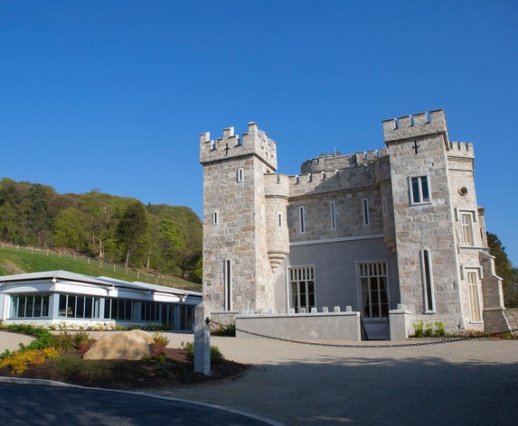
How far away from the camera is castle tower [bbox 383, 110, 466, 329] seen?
62.1 ft

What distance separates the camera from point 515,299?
38.9 m

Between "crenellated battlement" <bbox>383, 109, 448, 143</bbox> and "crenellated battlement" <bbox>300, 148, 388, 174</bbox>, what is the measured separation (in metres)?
4.27

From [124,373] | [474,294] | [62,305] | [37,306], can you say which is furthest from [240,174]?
[124,373]

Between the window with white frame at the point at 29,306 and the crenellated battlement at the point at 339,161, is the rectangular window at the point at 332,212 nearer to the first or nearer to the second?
the crenellated battlement at the point at 339,161

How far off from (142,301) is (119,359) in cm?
1905

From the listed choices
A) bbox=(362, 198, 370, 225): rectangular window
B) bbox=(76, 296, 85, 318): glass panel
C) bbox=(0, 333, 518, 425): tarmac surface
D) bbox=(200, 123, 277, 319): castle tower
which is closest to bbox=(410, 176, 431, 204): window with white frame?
bbox=(362, 198, 370, 225): rectangular window

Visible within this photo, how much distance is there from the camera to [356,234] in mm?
22641

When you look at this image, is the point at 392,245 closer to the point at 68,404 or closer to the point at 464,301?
the point at 464,301

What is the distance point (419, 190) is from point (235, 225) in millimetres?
8267

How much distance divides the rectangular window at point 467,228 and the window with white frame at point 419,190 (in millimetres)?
3678

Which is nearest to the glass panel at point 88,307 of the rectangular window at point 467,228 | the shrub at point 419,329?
the shrub at point 419,329

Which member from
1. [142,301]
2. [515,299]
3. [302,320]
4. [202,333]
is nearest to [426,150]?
[302,320]

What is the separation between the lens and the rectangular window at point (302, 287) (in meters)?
23.0

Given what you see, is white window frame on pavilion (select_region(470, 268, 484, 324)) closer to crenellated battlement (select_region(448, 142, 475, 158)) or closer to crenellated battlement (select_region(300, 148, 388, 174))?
crenellated battlement (select_region(448, 142, 475, 158))
